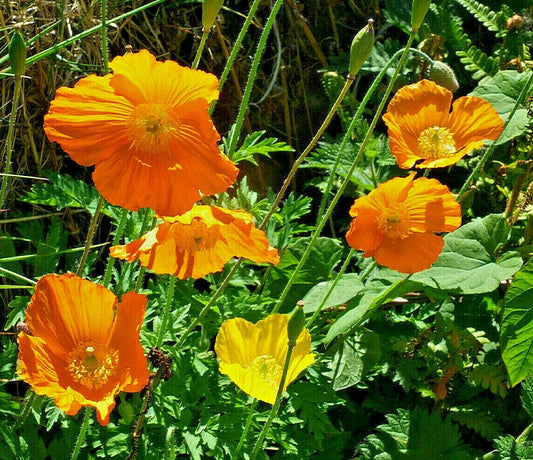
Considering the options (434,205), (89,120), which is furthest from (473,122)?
(89,120)

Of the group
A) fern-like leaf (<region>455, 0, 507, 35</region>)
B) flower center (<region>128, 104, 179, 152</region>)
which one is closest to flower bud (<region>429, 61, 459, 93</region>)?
flower center (<region>128, 104, 179, 152</region>)

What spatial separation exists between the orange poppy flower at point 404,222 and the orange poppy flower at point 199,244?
279 mm

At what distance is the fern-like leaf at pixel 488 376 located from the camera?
6.97 ft

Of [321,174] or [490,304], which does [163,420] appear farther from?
[321,174]

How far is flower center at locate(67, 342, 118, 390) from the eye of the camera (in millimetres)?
1455

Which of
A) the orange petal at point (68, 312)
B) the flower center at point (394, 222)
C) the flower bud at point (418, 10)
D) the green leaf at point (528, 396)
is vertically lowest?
the green leaf at point (528, 396)

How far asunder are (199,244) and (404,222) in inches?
20.3

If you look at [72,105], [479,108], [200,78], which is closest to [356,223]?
[479,108]

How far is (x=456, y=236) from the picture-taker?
217 cm

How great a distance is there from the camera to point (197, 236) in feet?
5.27

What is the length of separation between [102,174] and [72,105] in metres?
0.14

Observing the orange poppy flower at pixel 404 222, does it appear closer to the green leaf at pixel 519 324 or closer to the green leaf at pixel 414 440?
the green leaf at pixel 519 324

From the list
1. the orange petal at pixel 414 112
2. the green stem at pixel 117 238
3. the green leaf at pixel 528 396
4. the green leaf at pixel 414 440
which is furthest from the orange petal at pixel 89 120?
the green leaf at pixel 528 396

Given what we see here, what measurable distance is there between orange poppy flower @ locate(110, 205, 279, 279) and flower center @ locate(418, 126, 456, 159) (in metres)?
0.52
